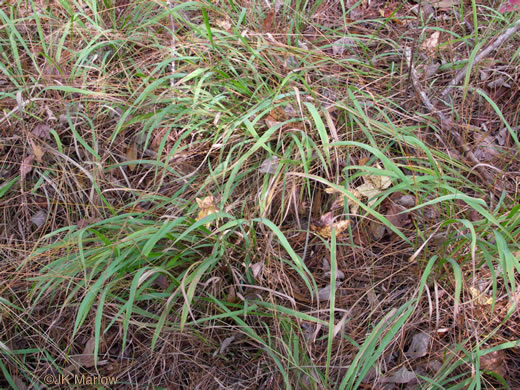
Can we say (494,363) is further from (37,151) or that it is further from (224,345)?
(37,151)

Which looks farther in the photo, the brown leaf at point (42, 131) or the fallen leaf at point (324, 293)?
the brown leaf at point (42, 131)

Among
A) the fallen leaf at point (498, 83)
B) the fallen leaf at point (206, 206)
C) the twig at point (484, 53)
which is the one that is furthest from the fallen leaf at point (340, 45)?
the fallen leaf at point (206, 206)

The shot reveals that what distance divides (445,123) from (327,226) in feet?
2.29

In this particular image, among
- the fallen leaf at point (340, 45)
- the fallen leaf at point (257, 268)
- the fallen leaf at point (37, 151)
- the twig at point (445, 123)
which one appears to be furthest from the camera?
the fallen leaf at point (340, 45)

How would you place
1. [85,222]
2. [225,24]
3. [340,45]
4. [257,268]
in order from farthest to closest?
[225,24], [340,45], [85,222], [257,268]

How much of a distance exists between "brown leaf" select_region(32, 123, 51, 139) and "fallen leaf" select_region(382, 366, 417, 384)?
163 centimetres

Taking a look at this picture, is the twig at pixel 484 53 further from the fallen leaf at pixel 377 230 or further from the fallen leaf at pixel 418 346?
the fallen leaf at pixel 418 346

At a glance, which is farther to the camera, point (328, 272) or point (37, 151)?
point (37, 151)

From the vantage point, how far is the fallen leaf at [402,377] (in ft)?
4.92

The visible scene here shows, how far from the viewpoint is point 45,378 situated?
1652 millimetres

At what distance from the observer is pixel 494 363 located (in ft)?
4.92

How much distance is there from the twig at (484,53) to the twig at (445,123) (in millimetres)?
93

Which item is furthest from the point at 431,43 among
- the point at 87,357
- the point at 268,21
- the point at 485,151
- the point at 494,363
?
the point at 87,357

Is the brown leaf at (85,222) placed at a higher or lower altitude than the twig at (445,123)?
lower
